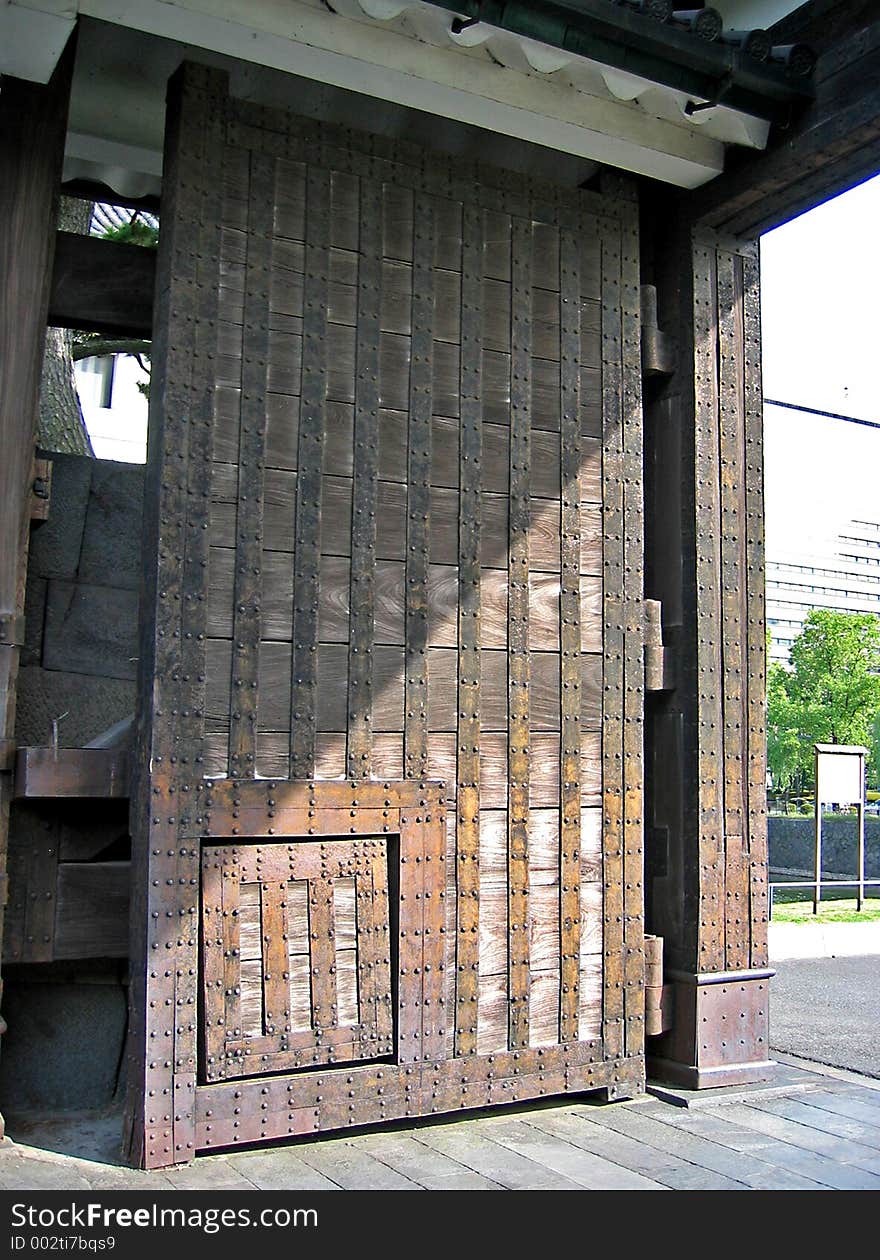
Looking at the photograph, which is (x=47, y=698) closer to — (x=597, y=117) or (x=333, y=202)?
(x=333, y=202)

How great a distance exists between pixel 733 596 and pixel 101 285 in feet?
11.3

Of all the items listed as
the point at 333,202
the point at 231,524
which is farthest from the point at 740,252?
the point at 231,524

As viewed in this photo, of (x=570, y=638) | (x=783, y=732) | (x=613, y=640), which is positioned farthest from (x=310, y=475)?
(x=783, y=732)

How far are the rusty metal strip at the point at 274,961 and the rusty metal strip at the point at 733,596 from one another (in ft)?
7.85

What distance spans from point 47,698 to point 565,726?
2.37 meters

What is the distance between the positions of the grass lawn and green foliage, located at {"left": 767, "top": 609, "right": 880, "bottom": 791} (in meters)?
23.3

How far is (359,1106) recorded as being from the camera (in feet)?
15.8

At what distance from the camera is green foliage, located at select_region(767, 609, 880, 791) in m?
38.1

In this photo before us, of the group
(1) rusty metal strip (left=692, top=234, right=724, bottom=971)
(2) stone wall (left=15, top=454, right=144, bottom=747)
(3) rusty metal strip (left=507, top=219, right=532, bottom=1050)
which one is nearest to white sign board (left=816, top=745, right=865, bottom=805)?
(1) rusty metal strip (left=692, top=234, right=724, bottom=971)

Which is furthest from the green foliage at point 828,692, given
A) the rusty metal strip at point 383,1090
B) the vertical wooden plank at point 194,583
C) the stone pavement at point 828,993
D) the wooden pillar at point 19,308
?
the wooden pillar at point 19,308

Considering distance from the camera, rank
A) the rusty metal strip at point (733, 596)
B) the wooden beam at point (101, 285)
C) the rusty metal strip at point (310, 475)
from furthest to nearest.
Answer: the rusty metal strip at point (733, 596), the wooden beam at point (101, 285), the rusty metal strip at point (310, 475)

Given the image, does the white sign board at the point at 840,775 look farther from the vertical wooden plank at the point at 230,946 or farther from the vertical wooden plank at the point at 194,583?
the vertical wooden plank at the point at 194,583

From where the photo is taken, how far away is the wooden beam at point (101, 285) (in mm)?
5277

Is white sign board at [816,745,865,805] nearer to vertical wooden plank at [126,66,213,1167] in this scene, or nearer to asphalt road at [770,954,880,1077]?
asphalt road at [770,954,880,1077]
